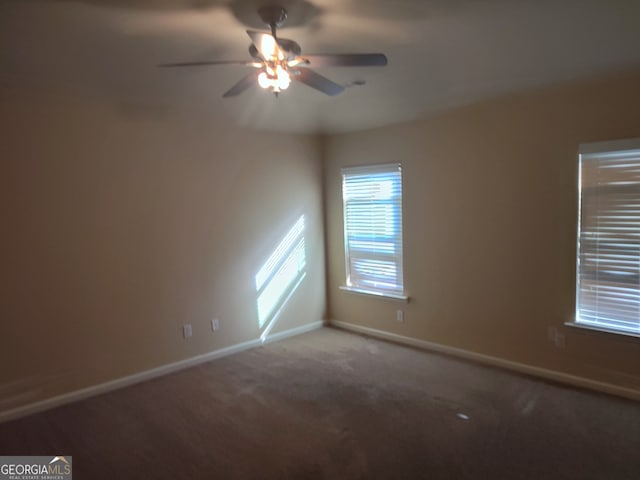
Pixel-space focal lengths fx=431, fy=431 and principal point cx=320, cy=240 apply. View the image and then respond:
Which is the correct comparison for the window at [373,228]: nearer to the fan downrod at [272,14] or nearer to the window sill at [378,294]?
the window sill at [378,294]

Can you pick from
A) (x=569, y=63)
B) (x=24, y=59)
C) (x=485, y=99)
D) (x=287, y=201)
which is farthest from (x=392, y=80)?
(x=24, y=59)

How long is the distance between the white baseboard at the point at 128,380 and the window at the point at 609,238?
9.94 feet

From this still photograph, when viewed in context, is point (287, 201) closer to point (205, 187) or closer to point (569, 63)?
point (205, 187)

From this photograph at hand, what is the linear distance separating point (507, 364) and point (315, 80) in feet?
9.76

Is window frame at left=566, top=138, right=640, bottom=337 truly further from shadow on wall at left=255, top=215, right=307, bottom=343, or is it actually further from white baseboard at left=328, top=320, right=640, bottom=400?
shadow on wall at left=255, top=215, right=307, bottom=343

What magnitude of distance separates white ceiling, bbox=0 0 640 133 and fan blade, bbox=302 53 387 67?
0.27 meters

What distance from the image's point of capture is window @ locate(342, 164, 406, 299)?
462cm

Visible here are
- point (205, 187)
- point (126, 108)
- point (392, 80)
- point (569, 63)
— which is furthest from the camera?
point (205, 187)

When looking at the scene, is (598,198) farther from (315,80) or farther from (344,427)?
(344,427)

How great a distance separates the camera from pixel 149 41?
262cm

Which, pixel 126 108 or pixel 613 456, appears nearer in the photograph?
pixel 613 456

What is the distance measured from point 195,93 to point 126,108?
624 mm

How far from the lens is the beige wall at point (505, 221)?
3.29m

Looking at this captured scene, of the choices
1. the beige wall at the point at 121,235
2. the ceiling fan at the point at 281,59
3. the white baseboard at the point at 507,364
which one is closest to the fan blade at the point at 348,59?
the ceiling fan at the point at 281,59
